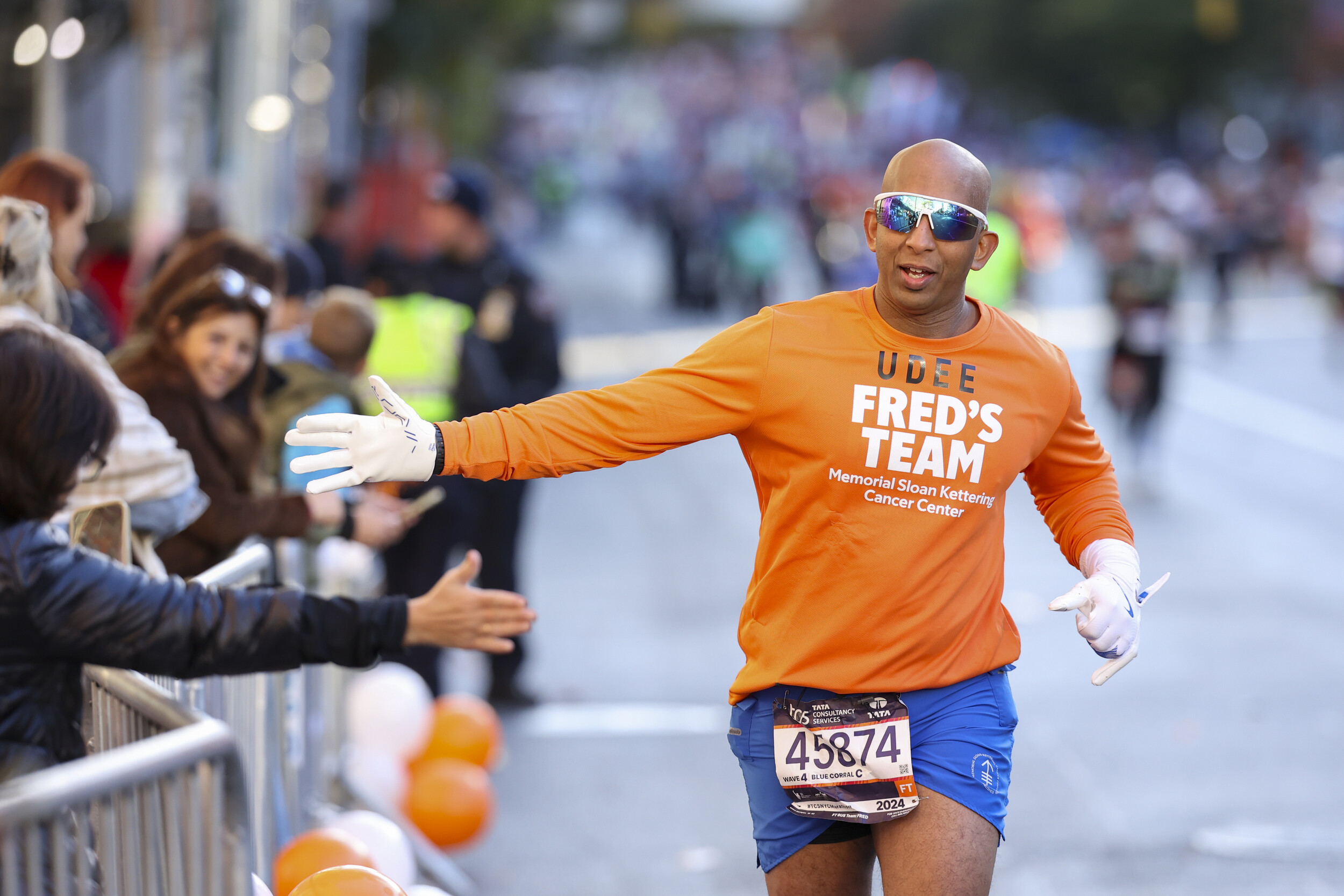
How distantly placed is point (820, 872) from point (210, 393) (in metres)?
2.26

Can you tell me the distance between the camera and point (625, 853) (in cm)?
580

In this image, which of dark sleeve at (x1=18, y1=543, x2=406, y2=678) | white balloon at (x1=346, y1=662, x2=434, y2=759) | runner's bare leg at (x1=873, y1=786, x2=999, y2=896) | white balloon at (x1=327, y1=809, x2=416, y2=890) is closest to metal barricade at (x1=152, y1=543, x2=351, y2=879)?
white balloon at (x1=327, y1=809, x2=416, y2=890)

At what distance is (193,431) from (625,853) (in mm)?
2231

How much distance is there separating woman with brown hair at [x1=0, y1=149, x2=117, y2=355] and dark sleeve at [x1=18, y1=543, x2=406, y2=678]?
2391 mm

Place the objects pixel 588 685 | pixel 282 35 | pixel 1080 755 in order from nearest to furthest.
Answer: pixel 1080 755 < pixel 588 685 < pixel 282 35

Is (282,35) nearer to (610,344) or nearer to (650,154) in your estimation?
(610,344)

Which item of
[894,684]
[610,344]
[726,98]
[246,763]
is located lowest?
[246,763]

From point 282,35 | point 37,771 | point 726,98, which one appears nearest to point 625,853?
point 37,771

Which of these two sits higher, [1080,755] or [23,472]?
[23,472]

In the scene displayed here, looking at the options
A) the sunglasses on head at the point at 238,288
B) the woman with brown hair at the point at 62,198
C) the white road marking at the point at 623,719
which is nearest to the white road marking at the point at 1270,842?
the white road marking at the point at 623,719

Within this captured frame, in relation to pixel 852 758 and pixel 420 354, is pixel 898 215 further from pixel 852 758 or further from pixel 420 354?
pixel 420 354

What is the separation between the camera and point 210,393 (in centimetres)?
462

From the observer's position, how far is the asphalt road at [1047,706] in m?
5.70

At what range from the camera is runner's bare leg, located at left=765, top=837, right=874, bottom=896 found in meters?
3.36
